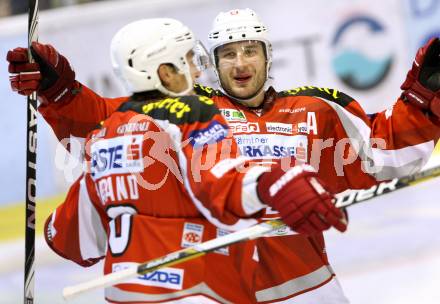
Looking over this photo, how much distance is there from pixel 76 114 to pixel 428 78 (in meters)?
1.25

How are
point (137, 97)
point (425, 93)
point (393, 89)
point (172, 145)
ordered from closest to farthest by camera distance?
point (172, 145), point (137, 97), point (425, 93), point (393, 89)

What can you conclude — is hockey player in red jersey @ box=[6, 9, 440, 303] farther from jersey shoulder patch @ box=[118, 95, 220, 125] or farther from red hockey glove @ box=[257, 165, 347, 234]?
red hockey glove @ box=[257, 165, 347, 234]

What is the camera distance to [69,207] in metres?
2.61

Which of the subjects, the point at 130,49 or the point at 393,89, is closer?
the point at 130,49

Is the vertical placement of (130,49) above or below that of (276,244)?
above

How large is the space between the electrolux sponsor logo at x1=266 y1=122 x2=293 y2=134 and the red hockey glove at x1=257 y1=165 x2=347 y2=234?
2.97 feet

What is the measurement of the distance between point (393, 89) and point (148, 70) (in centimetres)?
337

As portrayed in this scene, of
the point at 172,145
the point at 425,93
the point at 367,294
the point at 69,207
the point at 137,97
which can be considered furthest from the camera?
the point at 367,294

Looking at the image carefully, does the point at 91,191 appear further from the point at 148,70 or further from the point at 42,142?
the point at 42,142

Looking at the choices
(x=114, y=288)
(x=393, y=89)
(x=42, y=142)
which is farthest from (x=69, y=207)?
(x=393, y=89)

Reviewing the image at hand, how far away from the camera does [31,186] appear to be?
10.2ft

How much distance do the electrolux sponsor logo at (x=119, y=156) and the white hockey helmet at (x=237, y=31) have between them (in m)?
0.90

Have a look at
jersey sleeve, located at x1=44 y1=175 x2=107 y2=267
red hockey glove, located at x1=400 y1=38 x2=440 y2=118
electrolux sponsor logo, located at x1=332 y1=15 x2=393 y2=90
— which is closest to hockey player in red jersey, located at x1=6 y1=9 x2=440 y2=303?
red hockey glove, located at x1=400 y1=38 x2=440 y2=118

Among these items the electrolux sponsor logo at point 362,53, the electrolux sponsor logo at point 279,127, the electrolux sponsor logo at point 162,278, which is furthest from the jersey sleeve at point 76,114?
the electrolux sponsor logo at point 362,53
